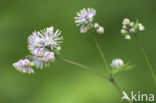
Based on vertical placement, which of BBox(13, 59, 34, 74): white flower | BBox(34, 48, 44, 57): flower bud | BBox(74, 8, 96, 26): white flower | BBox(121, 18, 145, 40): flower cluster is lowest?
BBox(34, 48, 44, 57): flower bud

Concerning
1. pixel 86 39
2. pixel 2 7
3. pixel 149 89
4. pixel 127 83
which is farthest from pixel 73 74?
pixel 2 7

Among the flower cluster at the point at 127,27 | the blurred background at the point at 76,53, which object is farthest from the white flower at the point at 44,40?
the blurred background at the point at 76,53

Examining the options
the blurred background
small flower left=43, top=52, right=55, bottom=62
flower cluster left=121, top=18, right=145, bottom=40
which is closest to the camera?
small flower left=43, top=52, right=55, bottom=62

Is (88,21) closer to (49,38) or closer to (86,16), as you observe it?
(86,16)

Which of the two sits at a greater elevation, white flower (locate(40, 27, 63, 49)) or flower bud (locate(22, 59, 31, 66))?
white flower (locate(40, 27, 63, 49))

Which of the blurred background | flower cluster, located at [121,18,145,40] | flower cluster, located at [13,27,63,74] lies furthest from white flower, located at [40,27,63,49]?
the blurred background

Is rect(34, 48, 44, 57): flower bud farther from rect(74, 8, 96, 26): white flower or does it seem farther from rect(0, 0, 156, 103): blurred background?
rect(0, 0, 156, 103): blurred background
